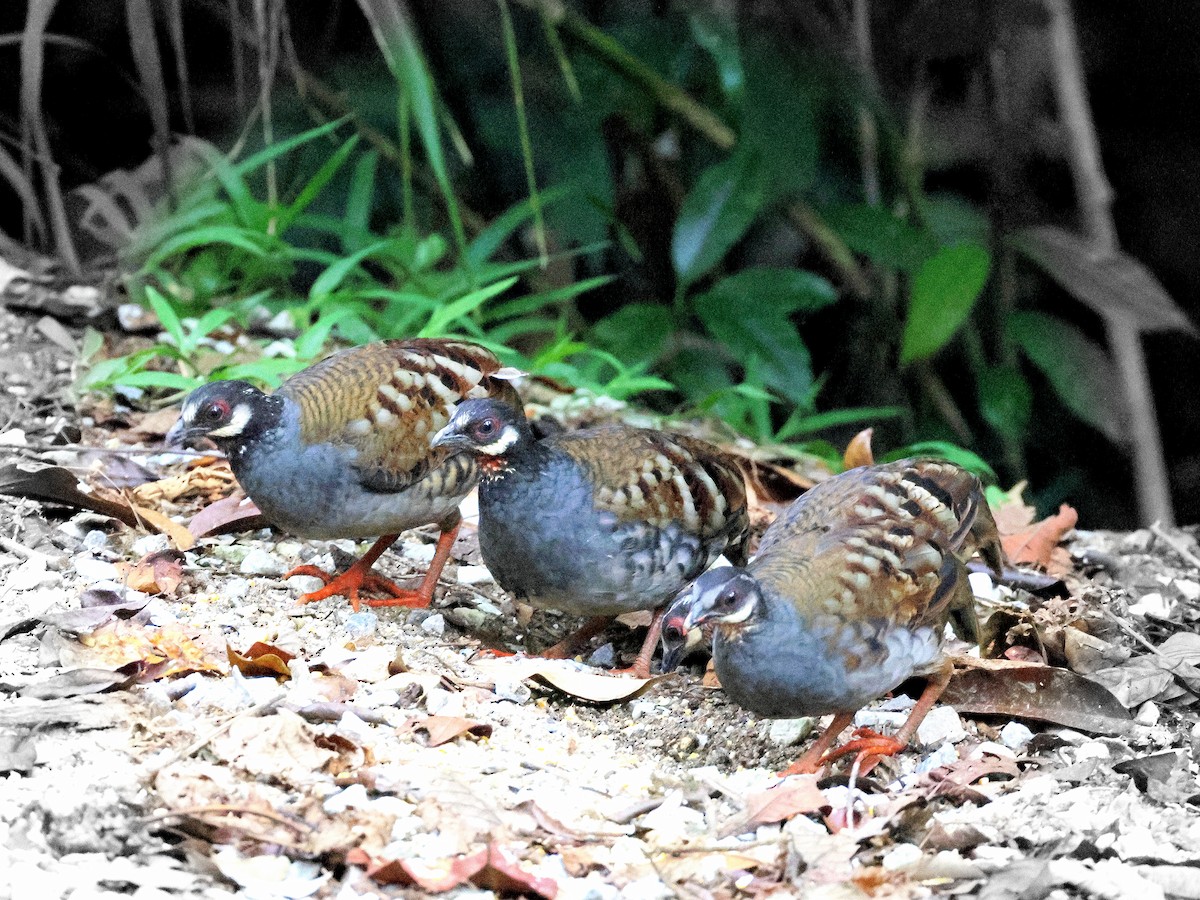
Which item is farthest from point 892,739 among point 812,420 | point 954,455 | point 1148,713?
point 812,420

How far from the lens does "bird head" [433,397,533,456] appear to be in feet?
13.2

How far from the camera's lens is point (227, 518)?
183 inches

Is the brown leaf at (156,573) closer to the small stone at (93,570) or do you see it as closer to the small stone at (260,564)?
the small stone at (93,570)

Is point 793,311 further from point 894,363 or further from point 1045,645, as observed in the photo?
point 1045,645

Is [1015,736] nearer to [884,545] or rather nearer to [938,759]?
[938,759]

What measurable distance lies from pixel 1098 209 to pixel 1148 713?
371 cm

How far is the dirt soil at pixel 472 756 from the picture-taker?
2.83 meters

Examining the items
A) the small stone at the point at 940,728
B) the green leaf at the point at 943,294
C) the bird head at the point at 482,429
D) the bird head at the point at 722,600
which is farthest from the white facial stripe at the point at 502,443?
the green leaf at the point at 943,294

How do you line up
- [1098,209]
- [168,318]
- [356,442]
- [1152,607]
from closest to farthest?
[356,442] < [1152,607] < [168,318] < [1098,209]

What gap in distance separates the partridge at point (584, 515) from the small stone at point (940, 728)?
2.68 feet

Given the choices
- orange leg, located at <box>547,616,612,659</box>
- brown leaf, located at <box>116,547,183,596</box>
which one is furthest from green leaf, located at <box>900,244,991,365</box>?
brown leaf, located at <box>116,547,183,596</box>

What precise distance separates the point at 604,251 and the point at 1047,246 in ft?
7.16

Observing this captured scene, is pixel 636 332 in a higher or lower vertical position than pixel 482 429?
lower

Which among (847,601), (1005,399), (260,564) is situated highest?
(847,601)
